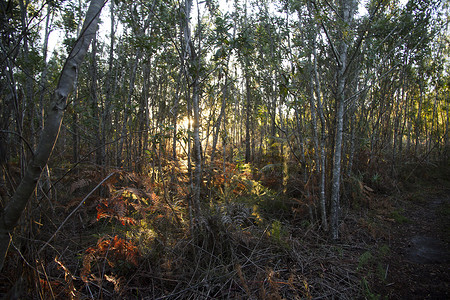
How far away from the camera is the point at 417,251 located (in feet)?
12.2

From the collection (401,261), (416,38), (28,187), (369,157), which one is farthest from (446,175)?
(28,187)

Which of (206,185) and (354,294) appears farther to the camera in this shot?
(206,185)

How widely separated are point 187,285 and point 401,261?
311 cm

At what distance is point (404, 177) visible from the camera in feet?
28.0

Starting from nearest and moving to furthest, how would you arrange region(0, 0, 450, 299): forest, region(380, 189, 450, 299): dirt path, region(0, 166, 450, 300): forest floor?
region(0, 0, 450, 299): forest < region(0, 166, 450, 300): forest floor < region(380, 189, 450, 299): dirt path

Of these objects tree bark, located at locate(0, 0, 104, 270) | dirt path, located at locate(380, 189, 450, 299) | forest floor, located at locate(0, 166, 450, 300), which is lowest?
dirt path, located at locate(380, 189, 450, 299)

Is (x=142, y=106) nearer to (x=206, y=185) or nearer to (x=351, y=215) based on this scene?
(x=206, y=185)

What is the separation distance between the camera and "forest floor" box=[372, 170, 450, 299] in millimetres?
2746

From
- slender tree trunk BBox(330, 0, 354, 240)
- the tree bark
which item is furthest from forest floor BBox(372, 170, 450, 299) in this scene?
the tree bark

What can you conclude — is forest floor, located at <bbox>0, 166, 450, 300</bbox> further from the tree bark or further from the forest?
the tree bark

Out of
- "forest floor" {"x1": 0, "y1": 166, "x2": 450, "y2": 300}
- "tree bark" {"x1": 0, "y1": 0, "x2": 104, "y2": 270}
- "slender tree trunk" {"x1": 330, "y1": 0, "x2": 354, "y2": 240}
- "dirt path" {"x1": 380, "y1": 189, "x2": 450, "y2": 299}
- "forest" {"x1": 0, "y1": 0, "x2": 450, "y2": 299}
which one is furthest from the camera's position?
"slender tree trunk" {"x1": 330, "y1": 0, "x2": 354, "y2": 240}

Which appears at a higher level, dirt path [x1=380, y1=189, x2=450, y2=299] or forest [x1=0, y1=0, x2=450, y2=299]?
forest [x1=0, y1=0, x2=450, y2=299]

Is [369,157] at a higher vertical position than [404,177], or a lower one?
higher

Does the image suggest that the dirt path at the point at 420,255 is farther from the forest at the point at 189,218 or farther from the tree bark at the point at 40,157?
the tree bark at the point at 40,157
